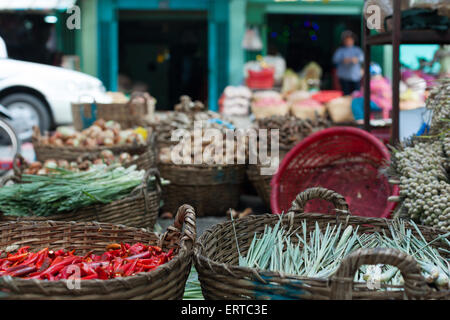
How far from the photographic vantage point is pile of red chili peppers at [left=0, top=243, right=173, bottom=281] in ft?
Result: 6.88

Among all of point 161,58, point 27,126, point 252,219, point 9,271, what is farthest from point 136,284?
point 161,58

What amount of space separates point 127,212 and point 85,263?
1538 mm

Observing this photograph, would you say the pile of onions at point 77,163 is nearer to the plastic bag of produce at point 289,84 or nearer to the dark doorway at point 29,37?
the plastic bag of produce at point 289,84

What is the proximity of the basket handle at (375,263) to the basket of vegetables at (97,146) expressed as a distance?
118 inches

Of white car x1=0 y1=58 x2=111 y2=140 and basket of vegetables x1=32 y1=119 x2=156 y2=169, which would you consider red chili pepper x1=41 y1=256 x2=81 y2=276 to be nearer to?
basket of vegetables x1=32 y1=119 x2=156 y2=169

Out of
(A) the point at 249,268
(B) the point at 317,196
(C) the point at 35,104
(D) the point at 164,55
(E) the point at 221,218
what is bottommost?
(E) the point at 221,218

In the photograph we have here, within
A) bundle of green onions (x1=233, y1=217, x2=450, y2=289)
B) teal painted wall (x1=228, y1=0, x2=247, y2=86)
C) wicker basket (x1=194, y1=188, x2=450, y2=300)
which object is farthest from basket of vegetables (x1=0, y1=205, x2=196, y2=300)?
teal painted wall (x1=228, y1=0, x2=247, y2=86)

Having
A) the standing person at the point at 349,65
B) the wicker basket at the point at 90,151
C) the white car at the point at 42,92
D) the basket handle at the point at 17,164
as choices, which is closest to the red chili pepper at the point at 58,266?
the basket handle at the point at 17,164

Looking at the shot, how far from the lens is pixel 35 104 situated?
919cm

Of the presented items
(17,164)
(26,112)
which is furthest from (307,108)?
(17,164)

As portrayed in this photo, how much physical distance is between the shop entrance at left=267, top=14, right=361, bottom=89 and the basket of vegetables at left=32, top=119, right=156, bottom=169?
10.0 meters

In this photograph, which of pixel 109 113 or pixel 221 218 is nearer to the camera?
pixel 221 218

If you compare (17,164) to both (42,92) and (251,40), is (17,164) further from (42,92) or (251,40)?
(251,40)

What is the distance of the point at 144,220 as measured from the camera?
382 cm
